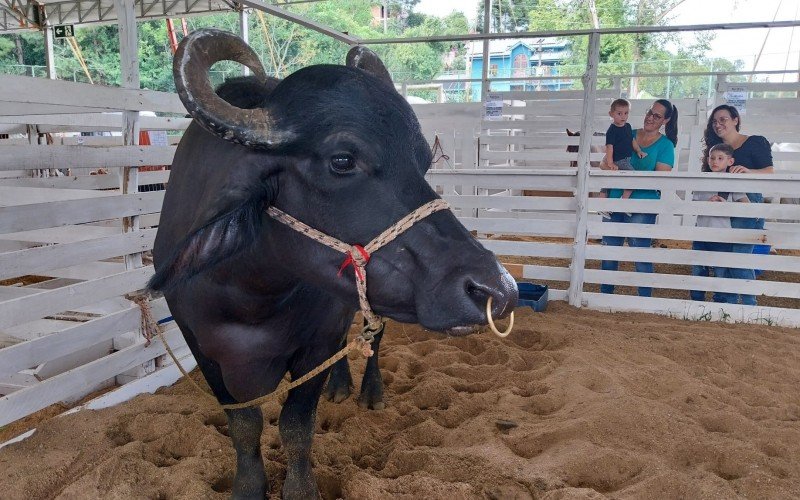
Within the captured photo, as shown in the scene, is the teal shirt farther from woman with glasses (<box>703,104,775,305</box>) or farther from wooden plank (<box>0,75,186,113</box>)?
wooden plank (<box>0,75,186,113</box>)

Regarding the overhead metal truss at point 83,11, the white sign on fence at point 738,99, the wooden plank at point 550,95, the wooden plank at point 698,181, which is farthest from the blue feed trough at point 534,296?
the overhead metal truss at point 83,11

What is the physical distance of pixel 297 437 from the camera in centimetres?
249

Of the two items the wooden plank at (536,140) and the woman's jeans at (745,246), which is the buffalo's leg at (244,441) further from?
the wooden plank at (536,140)

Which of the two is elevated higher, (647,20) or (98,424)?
(647,20)

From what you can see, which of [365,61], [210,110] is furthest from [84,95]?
[210,110]

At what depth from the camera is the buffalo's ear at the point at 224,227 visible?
71.6 inches

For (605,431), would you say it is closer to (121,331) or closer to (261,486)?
(261,486)

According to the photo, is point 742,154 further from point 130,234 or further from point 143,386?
point 143,386

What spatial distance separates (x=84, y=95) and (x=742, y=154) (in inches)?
224

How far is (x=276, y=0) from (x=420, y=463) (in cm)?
1330

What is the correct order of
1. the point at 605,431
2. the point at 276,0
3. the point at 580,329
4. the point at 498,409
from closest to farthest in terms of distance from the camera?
the point at 605,431, the point at 498,409, the point at 580,329, the point at 276,0

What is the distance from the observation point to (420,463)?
2.81 m

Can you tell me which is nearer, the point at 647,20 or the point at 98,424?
the point at 98,424

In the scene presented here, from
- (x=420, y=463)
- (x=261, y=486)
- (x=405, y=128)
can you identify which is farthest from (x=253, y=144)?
(x=420, y=463)
